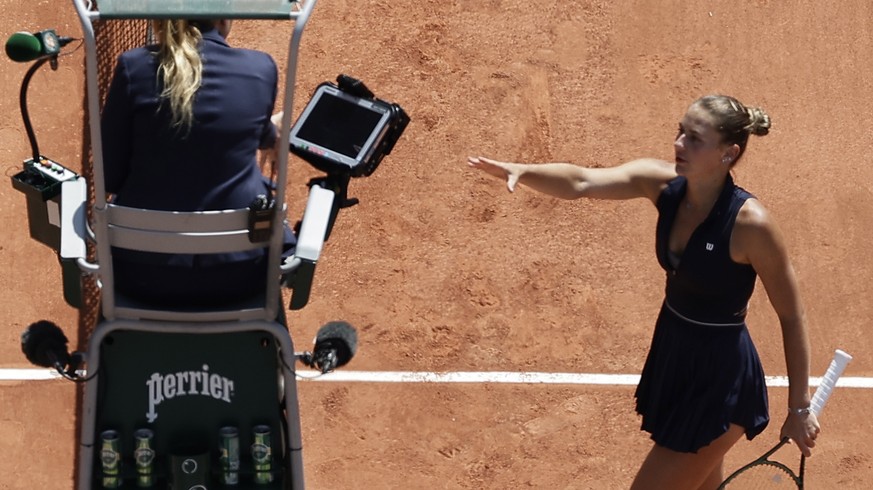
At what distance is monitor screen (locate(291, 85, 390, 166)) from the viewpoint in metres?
5.40

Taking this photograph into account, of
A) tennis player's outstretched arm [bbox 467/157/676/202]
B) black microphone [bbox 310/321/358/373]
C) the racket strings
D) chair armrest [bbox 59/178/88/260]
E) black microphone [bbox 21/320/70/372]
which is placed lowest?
the racket strings

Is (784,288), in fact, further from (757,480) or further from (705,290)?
(757,480)

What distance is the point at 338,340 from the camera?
5453 mm

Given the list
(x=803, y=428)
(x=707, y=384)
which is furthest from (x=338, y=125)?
(x=803, y=428)

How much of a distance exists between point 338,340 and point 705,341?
150 cm

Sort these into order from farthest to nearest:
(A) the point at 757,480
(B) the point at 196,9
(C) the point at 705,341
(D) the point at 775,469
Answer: (D) the point at 775,469 → (A) the point at 757,480 → (C) the point at 705,341 → (B) the point at 196,9

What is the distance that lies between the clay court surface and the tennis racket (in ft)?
3.64

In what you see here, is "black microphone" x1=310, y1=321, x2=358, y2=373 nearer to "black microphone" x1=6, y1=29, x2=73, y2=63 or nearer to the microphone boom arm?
the microphone boom arm

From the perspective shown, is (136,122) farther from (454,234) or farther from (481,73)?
(481,73)

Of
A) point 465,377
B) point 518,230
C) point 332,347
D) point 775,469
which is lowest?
point 465,377

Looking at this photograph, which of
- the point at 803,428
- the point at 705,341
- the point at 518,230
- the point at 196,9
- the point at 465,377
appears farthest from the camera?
the point at 518,230

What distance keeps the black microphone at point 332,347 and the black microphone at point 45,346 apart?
971 mm

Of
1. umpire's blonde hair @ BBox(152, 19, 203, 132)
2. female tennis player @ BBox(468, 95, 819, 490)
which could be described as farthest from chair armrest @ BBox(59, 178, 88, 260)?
female tennis player @ BBox(468, 95, 819, 490)

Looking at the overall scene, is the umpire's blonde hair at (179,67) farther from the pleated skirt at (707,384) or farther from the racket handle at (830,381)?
the racket handle at (830,381)
